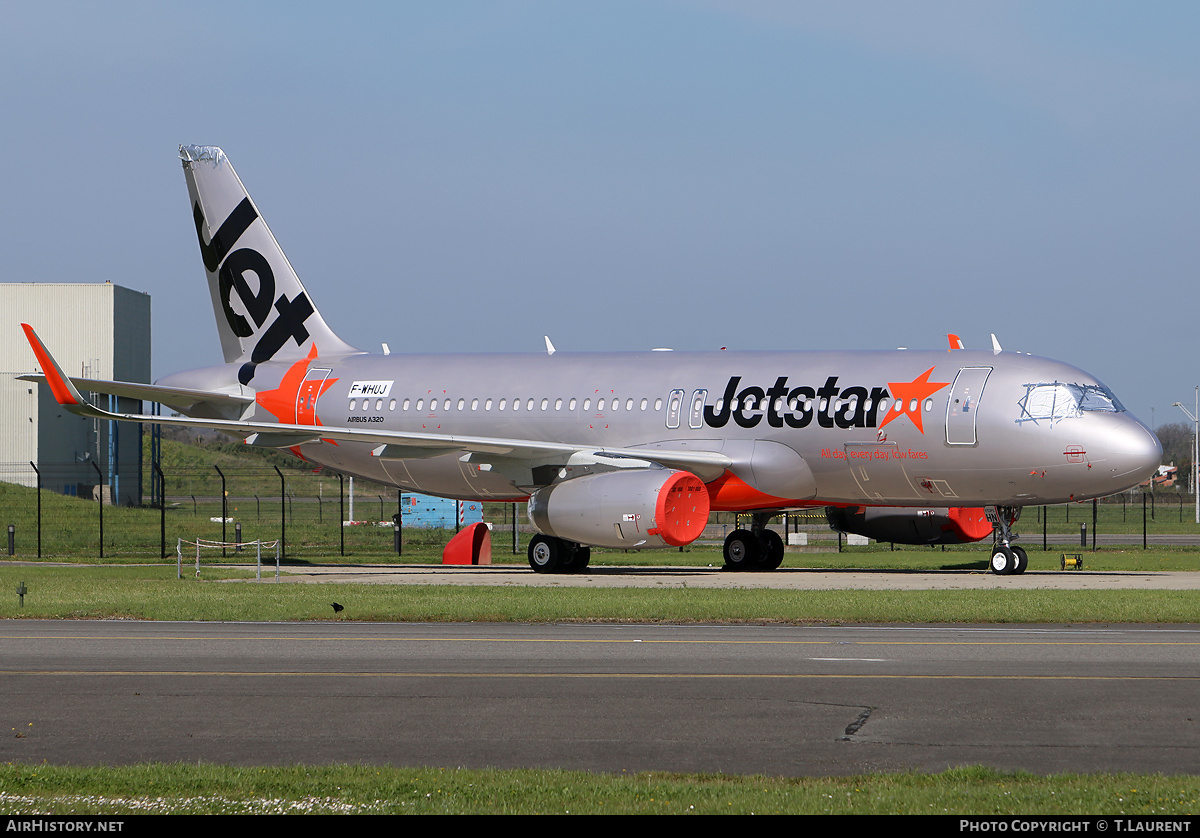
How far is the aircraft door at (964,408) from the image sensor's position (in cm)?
2672

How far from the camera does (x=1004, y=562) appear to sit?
2736cm

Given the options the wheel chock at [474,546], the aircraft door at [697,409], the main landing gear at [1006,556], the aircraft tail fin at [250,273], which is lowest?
the wheel chock at [474,546]

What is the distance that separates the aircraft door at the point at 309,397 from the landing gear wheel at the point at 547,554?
777cm

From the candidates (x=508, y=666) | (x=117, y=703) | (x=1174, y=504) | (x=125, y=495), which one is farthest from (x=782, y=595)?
(x=1174, y=504)

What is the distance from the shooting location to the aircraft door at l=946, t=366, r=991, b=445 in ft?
87.7

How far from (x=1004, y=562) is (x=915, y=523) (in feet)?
14.7

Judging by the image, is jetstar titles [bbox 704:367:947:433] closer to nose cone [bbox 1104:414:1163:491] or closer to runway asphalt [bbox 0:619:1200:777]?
nose cone [bbox 1104:414:1163:491]

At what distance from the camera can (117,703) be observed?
1126 cm

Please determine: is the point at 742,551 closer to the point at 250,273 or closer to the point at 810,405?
the point at 810,405

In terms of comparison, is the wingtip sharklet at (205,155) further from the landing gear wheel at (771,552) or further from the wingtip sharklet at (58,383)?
the landing gear wheel at (771,552)

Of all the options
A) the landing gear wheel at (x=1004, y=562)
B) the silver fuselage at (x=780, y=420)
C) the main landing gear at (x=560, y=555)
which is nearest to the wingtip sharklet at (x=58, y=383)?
the silver fuselage at (x=780, y=420)

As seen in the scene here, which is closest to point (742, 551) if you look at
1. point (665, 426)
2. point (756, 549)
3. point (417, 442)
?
point (756, 549)

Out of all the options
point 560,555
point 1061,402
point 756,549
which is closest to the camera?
point 1061,402

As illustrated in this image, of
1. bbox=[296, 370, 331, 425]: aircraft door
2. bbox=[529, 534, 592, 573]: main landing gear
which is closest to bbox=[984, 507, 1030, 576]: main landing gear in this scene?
bbox=[529, 534, 592, 573]: main landing gear
